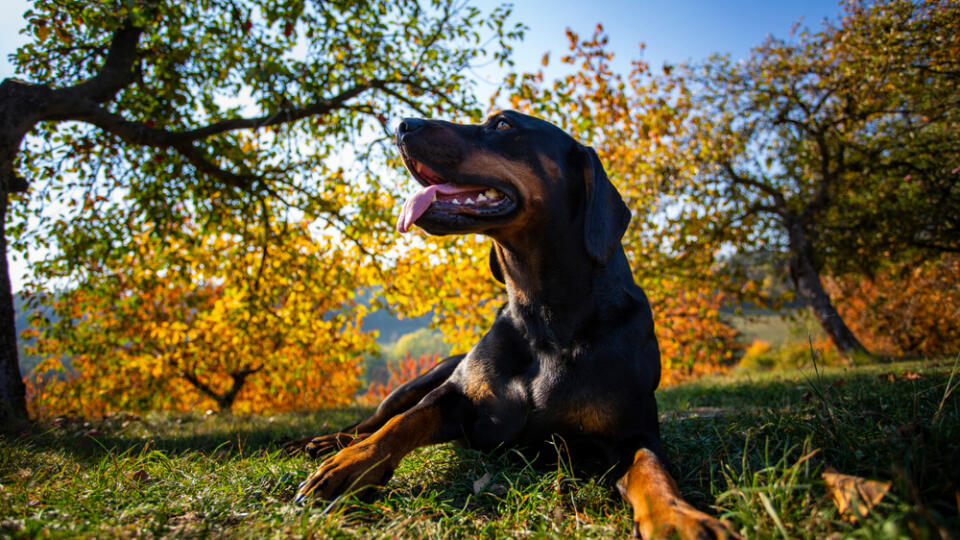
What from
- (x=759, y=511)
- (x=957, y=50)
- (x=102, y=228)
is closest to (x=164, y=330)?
(x=102, y=228)

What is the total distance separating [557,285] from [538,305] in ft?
0.49

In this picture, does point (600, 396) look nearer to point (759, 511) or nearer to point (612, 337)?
point (612, 337)

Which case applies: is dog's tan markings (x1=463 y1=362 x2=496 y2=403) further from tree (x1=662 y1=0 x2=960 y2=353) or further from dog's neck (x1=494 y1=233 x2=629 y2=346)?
tree (x1=662 y1=0 x2=960 y2=353)

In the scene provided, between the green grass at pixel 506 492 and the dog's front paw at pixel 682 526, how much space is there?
6 cm

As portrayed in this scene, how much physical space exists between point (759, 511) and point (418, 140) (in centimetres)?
204

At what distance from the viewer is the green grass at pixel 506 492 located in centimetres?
135

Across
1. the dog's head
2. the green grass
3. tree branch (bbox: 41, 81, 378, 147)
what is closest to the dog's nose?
the dog's head

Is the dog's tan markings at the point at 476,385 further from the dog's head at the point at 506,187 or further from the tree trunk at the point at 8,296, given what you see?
the tree trunk at the point at 8,296

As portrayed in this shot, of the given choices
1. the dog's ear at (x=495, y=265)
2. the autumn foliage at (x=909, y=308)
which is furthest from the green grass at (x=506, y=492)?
the autumn foliage at (x=909, y=308)

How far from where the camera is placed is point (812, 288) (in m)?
11.1

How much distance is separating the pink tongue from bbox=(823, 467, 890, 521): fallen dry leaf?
185 cm

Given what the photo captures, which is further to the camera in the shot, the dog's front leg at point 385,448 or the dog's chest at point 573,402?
the dog's chest at point 573,402

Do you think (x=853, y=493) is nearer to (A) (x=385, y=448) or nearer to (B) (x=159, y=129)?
(A) (x=385, y=448)

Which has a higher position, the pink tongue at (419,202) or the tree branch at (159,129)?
the tree branch at (159,129)
